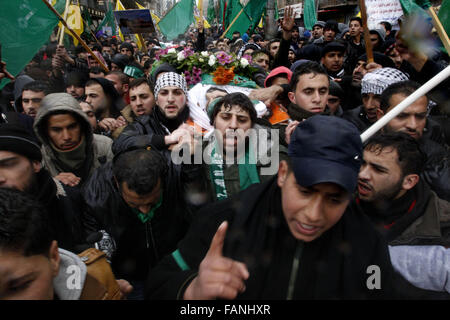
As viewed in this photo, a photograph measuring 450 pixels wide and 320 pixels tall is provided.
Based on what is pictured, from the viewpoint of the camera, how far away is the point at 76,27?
718 centimetres

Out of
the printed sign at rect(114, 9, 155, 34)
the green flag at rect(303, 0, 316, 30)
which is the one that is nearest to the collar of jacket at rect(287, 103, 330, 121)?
the printed sign at rect(114, 9, 155, 34)

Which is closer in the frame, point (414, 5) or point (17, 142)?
point (17, 142)

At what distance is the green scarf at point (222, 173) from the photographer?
2.31 metres

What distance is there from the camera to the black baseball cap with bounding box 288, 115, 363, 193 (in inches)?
42.1

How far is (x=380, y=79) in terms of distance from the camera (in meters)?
3.14

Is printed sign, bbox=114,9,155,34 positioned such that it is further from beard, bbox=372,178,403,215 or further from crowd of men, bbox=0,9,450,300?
beard, bbox=372,178,403,215

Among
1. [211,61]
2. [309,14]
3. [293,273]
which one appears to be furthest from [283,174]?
[309,14]

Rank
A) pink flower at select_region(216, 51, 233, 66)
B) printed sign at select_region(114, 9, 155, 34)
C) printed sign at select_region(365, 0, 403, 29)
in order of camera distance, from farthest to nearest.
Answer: printed sign at select_region(365, 0, 403, 29) < printed sign at select_region(114, 9, 155, 34) < pink flower at select_region(216, 51, 233, 66)

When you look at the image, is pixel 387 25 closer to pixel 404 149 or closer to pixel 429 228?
pixel 404 149

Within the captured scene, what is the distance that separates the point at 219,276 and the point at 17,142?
67.7 inches

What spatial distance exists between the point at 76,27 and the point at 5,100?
343 centimetres

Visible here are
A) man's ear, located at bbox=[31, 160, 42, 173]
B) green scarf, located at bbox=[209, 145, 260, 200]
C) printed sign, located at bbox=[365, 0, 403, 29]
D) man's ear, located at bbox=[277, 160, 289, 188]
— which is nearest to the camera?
man's ear, located at bbox=[277, 160, 289, 188]

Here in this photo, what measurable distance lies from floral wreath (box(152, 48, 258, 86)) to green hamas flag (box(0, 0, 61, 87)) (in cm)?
162
